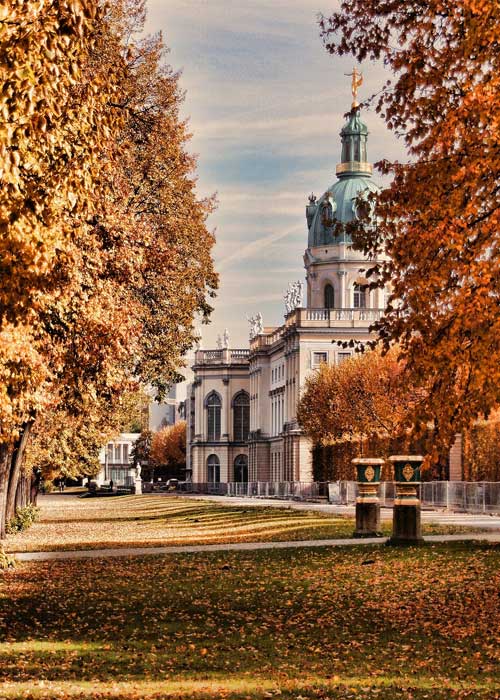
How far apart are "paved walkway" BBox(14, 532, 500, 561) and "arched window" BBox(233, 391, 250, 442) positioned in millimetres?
128691

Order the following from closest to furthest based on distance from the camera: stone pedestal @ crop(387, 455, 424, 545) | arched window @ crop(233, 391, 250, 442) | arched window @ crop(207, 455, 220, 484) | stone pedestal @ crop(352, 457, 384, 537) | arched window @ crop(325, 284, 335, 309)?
stone pedestal @ crop(387, 455, 424, 545)
stone pedestal @ crop(352, 457, 384, 537)
arched window @ crop(325, 284, 335, 309)
arched window @ crop(233, 391, 250, 442)
arched window @ crop(207, 455, 220, 484)

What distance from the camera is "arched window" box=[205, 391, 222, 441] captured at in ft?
523

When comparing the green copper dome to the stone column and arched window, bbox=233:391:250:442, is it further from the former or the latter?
arched window, bbox=233:391:250:442

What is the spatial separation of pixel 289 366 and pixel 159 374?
87.0m

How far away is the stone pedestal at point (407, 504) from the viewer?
82.5 ft

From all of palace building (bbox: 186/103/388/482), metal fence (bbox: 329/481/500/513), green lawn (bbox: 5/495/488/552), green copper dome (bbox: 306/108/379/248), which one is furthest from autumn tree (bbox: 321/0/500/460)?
green copper dome (bbox: 306/108/379/248)

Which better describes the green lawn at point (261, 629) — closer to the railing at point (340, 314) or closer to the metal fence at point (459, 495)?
the metal fence at point (459, 495)

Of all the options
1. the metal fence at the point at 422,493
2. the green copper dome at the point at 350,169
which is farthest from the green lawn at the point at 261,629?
the green copper dome at the point at 350,169

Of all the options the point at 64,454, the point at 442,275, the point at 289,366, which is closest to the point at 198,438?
the point at 289,366

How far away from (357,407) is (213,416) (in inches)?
3341

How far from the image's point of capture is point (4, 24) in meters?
9.90

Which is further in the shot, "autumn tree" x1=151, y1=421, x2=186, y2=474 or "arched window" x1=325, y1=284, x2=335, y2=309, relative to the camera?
"autumn tree" x1=151, y1=421, x2=186, y2=474

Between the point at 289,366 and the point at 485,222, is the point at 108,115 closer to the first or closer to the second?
the point at 485,222

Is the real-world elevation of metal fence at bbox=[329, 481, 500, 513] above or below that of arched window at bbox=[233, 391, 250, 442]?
below
